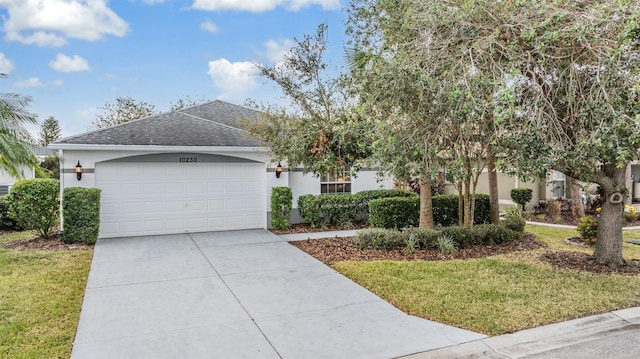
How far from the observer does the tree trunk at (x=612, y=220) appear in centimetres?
752

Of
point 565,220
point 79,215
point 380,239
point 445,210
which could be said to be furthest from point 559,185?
point 79,215

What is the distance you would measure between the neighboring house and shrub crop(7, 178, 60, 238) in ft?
1.29

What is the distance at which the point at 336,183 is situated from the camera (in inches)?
554

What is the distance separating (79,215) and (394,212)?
8095mm

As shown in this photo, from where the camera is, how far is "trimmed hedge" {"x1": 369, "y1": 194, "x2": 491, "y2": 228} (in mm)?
11352

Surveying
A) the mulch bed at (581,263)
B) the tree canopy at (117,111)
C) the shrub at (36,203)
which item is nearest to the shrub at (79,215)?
the shrub at (36,203)

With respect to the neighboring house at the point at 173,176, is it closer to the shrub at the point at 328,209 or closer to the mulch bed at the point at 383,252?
the shrub at the point at 328,209

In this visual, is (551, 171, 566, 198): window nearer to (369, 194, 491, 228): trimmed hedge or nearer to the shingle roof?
(369, 194, 491, 228): trimmed hedge

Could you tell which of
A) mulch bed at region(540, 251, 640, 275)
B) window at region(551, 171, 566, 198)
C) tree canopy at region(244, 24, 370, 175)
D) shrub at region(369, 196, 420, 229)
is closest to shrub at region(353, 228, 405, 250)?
tree canopy at region(244, 24, 370, 175)

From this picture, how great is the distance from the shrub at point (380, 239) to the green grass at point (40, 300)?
5.50m

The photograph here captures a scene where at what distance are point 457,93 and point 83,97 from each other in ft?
61.4

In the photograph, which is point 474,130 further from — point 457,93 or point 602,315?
point 602,315

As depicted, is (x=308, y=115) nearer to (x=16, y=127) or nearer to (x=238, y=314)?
(x=238, y=314)

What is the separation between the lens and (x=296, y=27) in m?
11.6
